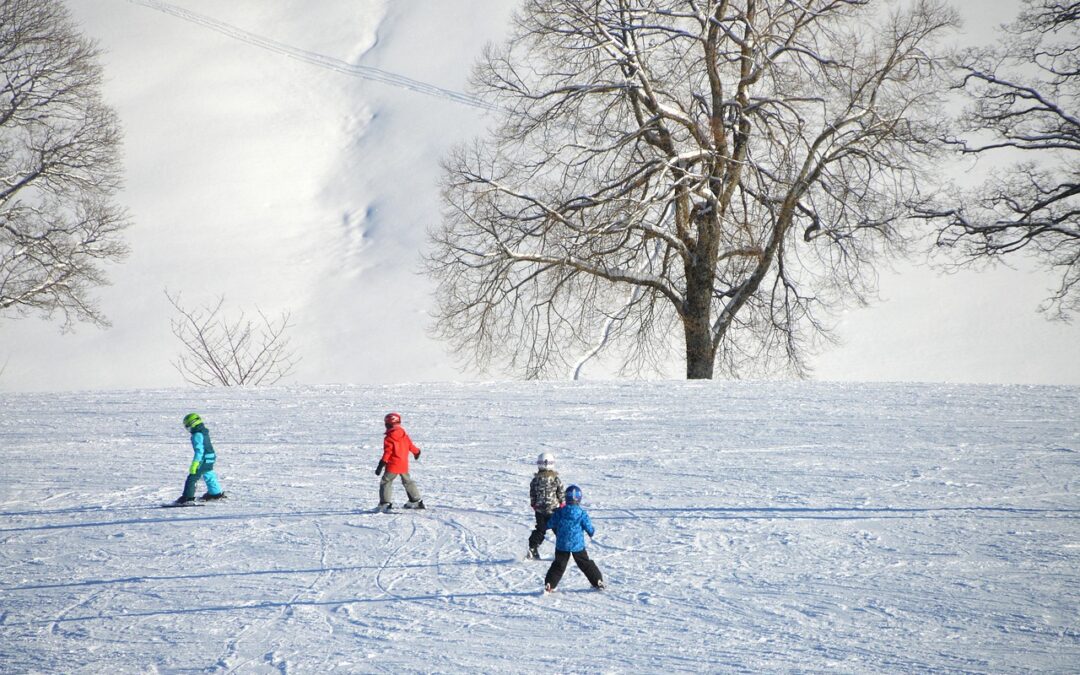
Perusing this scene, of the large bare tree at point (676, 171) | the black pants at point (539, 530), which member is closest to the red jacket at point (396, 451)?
the black pants at point (539, 530)

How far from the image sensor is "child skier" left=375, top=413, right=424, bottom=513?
35.2ft

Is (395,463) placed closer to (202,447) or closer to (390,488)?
(390,488)

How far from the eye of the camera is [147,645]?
729cm

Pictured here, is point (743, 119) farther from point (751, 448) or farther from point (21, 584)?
point (21, 584)

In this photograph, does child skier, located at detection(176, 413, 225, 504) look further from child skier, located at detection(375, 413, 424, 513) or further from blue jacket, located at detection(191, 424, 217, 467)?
child skier, located at detection(375, 413, 424, 513)

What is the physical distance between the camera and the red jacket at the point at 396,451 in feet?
35.2

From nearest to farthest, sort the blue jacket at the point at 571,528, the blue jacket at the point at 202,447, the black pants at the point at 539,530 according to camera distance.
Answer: the blue jacket at the point at 571,528 < the black pants at the point at 539,530 < the blue jacket at the point at 202,447

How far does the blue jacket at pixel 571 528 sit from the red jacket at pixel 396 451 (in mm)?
3061

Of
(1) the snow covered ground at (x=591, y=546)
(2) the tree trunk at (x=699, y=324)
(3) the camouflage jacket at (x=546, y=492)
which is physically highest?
(2) the tree trunk at (x=699, y=324)

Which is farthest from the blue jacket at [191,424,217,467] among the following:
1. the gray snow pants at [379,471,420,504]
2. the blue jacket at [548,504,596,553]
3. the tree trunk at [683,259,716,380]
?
the tree trunk at [683,259,716,380]

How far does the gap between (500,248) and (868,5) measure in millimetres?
11147

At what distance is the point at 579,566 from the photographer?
318 inches

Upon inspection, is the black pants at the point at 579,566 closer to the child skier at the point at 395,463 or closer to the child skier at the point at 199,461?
the child skier at the point at 395,463

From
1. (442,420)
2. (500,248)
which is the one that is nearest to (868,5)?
(500,248)
